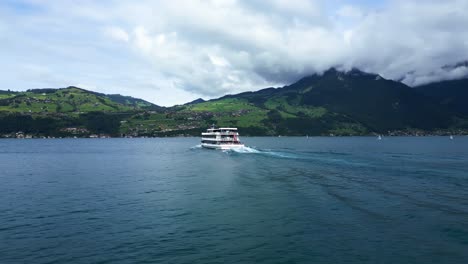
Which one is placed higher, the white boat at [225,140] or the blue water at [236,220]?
the white boat at [225,140]

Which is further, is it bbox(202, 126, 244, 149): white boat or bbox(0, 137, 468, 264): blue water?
bbox(202, 126, 244, 149): white boat

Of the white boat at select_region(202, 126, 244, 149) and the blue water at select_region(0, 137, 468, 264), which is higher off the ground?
the white boat at select_region(202, 126, 244, 149)

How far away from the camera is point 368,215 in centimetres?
4391

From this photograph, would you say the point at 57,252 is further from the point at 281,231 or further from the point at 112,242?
the point at 281,231

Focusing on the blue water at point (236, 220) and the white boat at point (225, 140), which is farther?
the white boat at point (225, 140)

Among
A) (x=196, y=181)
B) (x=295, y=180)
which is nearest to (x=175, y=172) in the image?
(x=196, y=181)

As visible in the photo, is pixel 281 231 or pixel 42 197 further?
pixel 42 197

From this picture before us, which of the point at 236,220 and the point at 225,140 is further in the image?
the point at 225,140

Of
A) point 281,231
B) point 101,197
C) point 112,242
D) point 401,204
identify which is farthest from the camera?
point 101,197

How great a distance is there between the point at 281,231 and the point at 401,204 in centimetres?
2270

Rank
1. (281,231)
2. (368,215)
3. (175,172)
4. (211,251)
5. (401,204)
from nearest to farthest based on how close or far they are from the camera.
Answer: (211,251)
(281,231)
(368,215)
(401,204)
(175,172)

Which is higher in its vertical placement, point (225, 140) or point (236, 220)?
point (225, 140)

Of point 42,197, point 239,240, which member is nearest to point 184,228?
point 239,240

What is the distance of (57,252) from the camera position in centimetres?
3152
